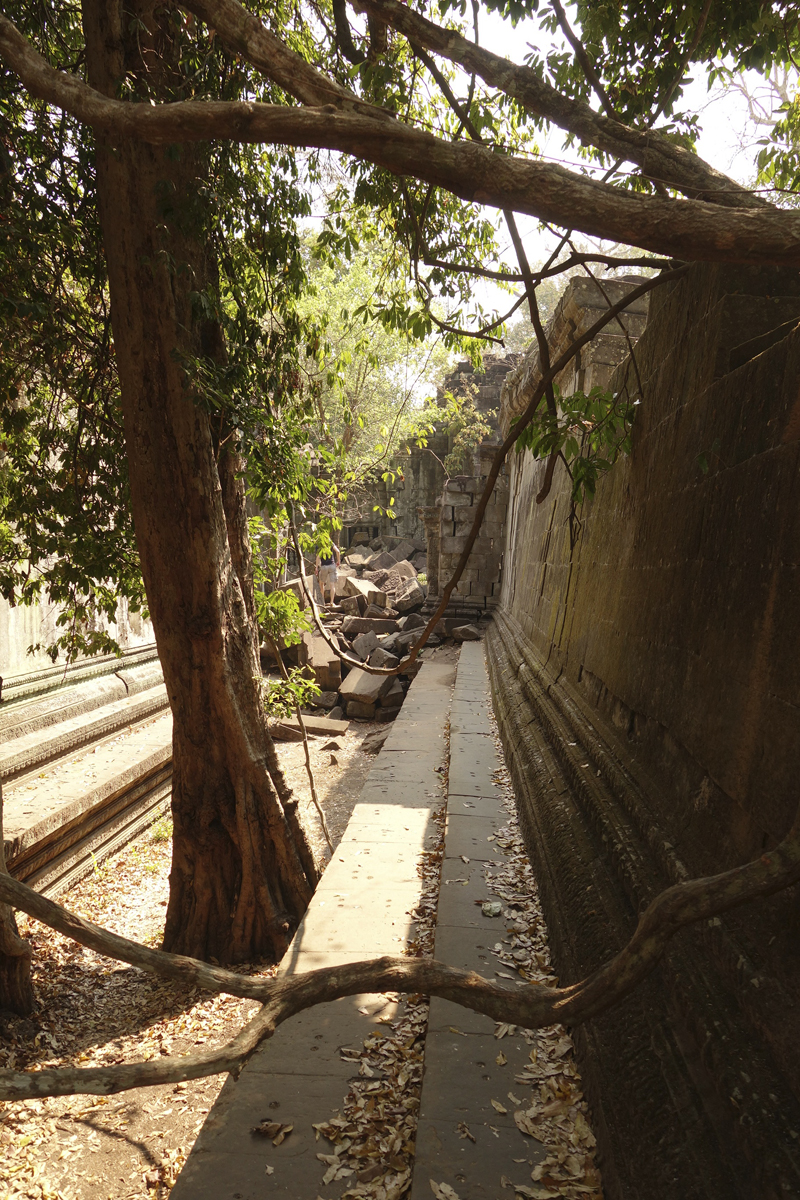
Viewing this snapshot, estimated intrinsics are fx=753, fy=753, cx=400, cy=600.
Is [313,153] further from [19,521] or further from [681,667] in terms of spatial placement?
[681,667]

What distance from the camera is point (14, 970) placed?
→ 321 cm

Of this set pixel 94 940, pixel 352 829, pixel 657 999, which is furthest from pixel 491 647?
pixel 94 940

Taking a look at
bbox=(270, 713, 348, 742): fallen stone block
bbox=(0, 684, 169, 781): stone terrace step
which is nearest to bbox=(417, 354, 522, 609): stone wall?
bbox=(270, 713, 348, 742): fallen stone block

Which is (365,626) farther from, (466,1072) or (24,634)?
(466,1072)

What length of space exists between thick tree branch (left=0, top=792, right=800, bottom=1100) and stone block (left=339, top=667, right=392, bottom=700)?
845cm

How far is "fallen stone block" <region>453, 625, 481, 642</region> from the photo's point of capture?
38.4 feet

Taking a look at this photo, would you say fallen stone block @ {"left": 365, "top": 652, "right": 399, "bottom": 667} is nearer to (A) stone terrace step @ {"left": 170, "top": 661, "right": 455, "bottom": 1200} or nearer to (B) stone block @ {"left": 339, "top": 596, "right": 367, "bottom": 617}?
(B) stone block @ {"left": 339, "top": 596, "right": 367, "bottom": 617}

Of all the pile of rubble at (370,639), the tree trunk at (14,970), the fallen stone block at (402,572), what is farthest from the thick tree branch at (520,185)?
the fallen stone block at (402,572)

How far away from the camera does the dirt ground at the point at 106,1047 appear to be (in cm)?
248

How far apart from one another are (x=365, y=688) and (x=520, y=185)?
859 cm

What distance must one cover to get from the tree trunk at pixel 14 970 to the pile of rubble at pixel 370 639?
14.9 ft

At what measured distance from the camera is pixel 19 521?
395 cm

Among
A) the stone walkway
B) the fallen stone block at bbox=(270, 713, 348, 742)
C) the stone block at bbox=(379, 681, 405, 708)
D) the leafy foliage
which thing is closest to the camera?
the stone walkway

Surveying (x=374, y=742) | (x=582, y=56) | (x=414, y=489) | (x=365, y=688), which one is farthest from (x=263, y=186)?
(x=414, y=489)
